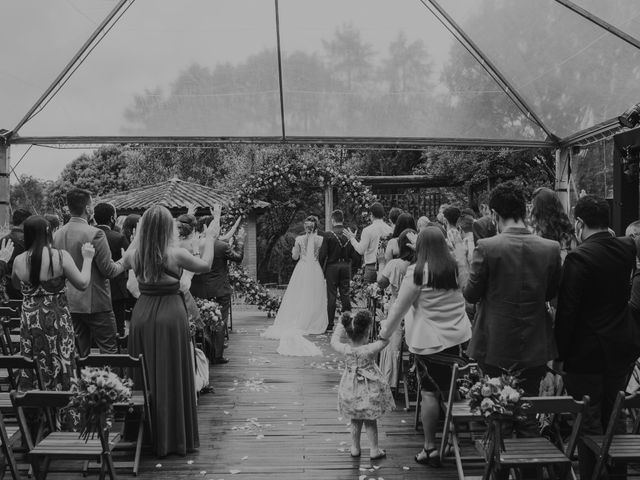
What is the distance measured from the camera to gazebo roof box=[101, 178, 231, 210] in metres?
19.5

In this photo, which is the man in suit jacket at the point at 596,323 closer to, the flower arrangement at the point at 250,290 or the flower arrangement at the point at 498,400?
the flower arrangement at the point at 498,400

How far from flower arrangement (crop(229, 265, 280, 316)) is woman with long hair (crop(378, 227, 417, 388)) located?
690 cm

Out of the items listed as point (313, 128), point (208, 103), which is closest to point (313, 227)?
point (313, 128)

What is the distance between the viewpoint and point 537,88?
34.4 feet

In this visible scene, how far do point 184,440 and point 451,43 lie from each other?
7.45 metres

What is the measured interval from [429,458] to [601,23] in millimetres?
5789

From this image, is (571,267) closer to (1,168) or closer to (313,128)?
(313,128)

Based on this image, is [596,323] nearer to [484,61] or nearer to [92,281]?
[92,281]

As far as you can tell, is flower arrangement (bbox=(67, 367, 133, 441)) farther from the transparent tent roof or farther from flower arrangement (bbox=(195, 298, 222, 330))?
the transparent tent roof

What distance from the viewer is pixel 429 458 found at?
18.2 ft

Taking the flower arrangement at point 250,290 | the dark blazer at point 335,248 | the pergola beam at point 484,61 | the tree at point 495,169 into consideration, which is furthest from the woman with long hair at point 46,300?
the tree at point 495,169

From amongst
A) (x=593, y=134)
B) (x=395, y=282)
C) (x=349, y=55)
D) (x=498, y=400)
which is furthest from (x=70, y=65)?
(x=498, y=400)

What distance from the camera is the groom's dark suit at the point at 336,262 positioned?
12438 mm

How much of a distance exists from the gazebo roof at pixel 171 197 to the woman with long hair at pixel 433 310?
13835 millimetres
